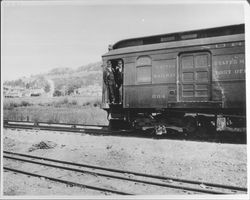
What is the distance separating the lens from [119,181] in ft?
18.1

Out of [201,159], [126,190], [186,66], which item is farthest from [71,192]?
[186,66]

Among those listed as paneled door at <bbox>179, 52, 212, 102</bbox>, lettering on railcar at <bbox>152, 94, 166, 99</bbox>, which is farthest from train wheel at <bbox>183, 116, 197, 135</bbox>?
lettering on railcar at <bbox>152, 94, 166, 99</bbox>

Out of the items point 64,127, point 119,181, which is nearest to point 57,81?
point 64,127

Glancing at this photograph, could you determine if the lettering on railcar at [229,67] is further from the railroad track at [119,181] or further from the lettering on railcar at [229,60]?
the railroad track at [119,181]

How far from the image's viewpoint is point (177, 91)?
7449mm

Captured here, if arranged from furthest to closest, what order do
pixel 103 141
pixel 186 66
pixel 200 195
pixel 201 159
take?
pixel 103 141
pixel 186 66
pixel 201 159
pixel 200 195

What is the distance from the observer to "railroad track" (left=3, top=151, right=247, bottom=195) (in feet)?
16.8

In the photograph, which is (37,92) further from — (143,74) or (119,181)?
(119,181)

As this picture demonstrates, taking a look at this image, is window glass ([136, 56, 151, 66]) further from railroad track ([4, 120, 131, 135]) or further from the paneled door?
railroad track ([4, 120, 131, 135])

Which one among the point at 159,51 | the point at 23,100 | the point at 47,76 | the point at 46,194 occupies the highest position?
the point at 159,51

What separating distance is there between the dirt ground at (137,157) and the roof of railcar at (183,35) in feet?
9.51

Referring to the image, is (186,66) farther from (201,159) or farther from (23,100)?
(23,100)

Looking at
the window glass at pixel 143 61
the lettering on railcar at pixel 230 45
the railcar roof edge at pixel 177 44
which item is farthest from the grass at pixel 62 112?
the lettering on railcar at pixel 230 45

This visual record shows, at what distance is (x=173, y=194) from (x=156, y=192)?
326 millimetres
